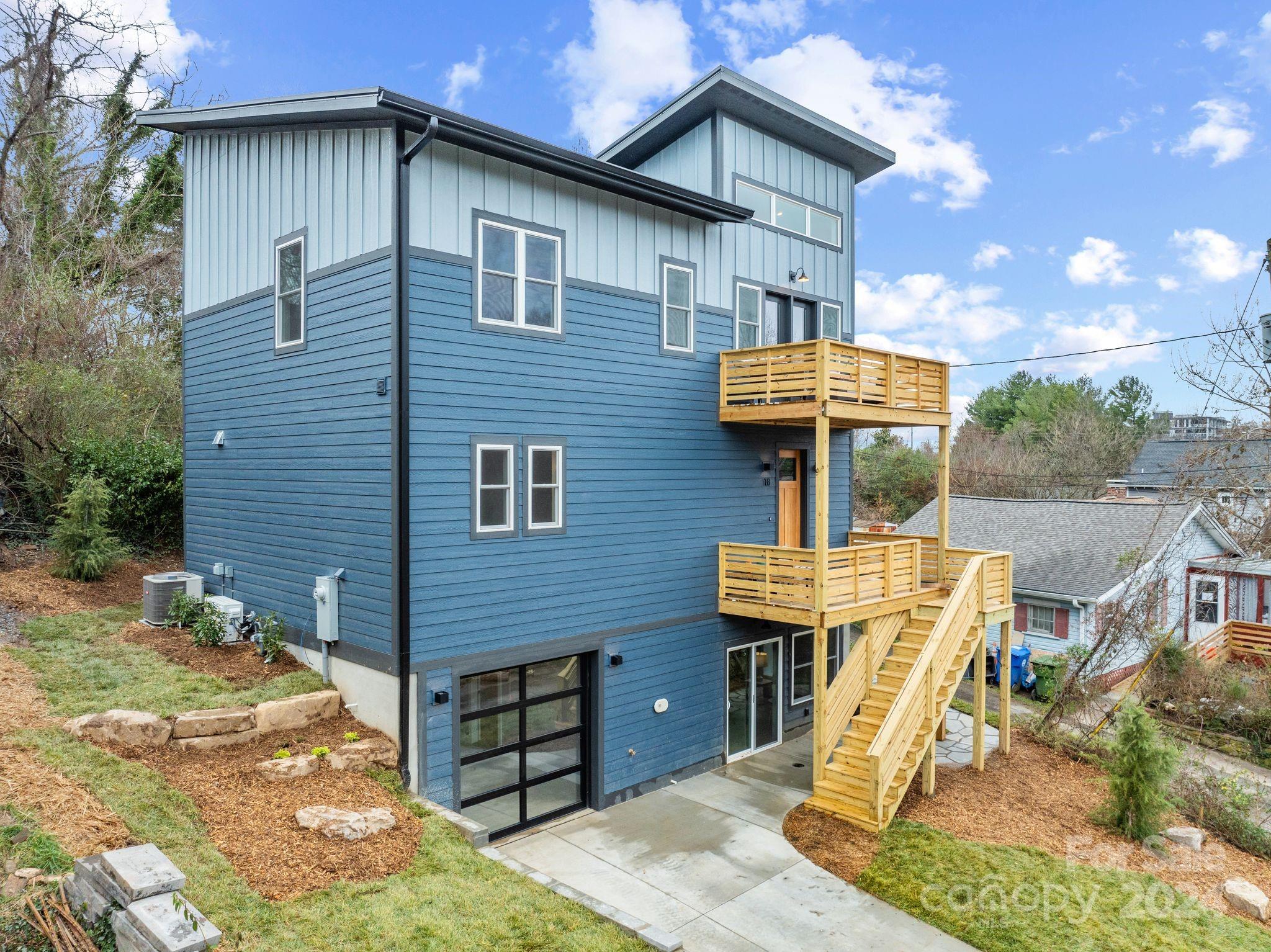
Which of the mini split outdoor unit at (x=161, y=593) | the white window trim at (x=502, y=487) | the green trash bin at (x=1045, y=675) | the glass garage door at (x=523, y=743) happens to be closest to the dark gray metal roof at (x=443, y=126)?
the white window trim at (x=502, y=487)

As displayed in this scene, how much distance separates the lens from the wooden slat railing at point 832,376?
392 inches

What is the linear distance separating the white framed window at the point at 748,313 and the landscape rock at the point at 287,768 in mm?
8071

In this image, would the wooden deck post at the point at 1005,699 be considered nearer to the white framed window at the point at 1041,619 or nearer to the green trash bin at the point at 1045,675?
the green trash bin at the point at 1045,675

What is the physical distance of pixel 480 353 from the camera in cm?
864

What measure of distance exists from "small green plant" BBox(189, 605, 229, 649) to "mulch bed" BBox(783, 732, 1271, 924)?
7.62 m

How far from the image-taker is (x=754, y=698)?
1199 centimetres

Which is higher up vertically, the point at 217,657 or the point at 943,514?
the point at 943,514

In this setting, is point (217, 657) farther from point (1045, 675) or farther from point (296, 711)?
point (1045, 675)

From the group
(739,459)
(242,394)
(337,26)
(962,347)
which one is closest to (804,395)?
(739,459)

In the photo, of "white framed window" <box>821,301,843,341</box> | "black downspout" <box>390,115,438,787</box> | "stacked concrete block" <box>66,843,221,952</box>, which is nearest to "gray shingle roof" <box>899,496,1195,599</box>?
"white framed window" <box>821,301,843,341</box>

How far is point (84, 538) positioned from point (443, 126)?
933 centimetres

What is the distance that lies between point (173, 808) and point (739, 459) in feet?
26.9

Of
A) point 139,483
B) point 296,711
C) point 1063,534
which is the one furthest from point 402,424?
point 1063,534

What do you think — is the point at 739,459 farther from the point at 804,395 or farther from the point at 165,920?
the point at 165,920
